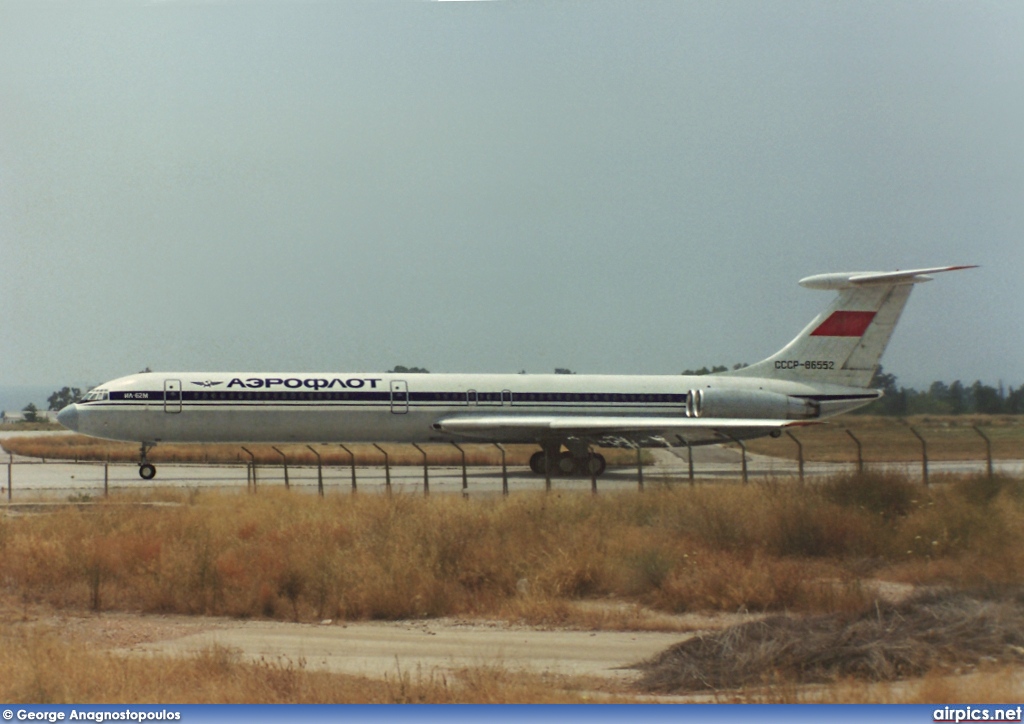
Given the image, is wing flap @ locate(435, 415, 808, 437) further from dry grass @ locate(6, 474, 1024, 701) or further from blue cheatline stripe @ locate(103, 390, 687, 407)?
dry grass @ locate(6, 474, 1024, 701)

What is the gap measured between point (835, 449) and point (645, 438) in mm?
12591

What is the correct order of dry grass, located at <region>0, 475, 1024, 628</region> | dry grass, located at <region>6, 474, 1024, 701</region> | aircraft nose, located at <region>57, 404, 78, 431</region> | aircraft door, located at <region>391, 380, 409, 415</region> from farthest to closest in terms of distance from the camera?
aircraft door, located at <region>391, 380, 409, 415</region> → aircraft nose, located at <region>57, 404, 78, 431</region> → dry grass, located at <region>0, 475, 1024, 628</region> → dry grass, located at <region>6, 474, 1024, 701</region>

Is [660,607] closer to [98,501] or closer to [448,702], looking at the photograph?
[448,702]

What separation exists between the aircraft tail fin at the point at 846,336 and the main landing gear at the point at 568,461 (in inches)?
242

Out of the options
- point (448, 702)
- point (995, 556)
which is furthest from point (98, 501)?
point (995, 556)

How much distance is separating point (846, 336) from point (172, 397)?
21732mm

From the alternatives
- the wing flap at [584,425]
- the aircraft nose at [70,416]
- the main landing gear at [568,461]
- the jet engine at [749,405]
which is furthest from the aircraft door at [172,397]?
the jet engine at [749,405]

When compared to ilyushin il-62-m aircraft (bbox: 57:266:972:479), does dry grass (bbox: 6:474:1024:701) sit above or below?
below

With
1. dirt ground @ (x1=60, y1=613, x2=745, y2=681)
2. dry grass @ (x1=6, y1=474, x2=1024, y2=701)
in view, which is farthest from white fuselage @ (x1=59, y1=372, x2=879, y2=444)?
dirt ground @ (x1=60, y1=613, x2=745, y2=681)

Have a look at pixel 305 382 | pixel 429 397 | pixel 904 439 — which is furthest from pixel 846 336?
pixel 305 382

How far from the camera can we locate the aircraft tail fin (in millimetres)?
33469

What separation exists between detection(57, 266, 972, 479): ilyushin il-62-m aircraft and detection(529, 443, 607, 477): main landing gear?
0.14 ft

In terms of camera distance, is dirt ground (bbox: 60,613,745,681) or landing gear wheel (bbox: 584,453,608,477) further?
landing gear wheel (bbox: 584,453,608,477)

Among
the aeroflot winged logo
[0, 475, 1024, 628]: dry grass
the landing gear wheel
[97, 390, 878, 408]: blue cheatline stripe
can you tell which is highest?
the aeroflot winged logo
